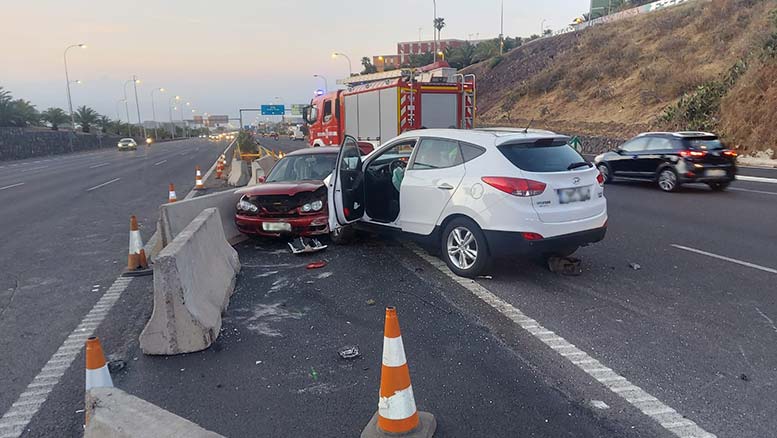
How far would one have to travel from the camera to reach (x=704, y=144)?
13305mm

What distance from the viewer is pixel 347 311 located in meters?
5.34

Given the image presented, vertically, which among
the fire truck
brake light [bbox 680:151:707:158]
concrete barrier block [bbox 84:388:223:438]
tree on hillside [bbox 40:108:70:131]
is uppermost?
tree on hillside [bbox 40:108:70:131]

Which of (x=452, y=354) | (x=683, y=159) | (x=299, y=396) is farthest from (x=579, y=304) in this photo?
(x=683, y=159)

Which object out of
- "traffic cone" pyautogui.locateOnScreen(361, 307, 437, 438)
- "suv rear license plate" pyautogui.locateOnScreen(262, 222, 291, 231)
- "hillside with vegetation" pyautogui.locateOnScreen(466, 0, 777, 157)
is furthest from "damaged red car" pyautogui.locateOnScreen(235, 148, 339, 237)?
"hillside with vegetation" pyautogui.locateOnScreen(466, 0, 777, 157)

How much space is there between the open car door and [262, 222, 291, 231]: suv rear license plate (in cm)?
105

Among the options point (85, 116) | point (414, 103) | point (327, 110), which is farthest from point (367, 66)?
point (414, 103)

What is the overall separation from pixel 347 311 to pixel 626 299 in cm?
294

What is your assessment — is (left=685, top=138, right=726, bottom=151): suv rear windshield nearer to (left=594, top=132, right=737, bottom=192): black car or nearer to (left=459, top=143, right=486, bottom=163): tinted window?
(left=594, top=132, right=737, bottom=192): black car

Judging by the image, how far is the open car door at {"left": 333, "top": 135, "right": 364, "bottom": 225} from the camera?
7.24 meters

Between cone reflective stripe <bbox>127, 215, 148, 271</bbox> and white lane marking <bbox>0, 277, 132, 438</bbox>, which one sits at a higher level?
cone reflective stripe <bbox>127, 215, 148, 271</bbox>

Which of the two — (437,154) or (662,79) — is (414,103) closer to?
(437,154)

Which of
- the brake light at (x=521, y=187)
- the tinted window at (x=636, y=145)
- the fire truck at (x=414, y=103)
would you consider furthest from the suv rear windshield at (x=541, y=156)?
the tinted window at (x=636, y=145)

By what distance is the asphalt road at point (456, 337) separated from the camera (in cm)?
348

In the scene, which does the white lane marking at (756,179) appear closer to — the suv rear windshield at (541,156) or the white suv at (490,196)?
the white suv at (490,196)
